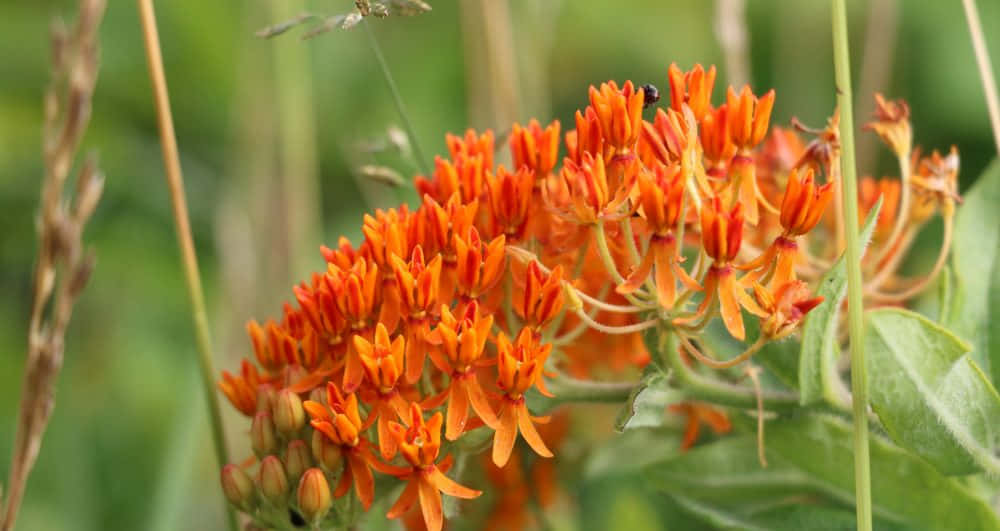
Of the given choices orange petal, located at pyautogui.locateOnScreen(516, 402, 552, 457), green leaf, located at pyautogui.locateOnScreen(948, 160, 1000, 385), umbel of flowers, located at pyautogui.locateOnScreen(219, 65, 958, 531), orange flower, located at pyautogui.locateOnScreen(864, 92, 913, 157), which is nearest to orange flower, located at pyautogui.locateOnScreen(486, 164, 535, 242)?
umbel of flowers, located at pyautogui.locateOnScreen(219, 65, 958, 531)

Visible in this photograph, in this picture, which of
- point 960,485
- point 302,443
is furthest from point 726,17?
point 302,443

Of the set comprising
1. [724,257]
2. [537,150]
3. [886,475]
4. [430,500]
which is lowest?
[886,475]

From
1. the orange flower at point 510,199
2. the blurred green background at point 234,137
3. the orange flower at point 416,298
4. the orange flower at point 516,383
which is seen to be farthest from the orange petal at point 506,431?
the blurred green background at point 234,137

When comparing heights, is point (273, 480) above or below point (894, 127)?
below

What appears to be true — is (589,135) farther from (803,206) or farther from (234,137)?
(234,137)

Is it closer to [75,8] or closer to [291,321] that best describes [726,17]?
[291,321]

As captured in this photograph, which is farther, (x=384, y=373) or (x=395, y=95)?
(x=395, y=95)

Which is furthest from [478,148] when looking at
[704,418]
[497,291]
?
[704,418]
